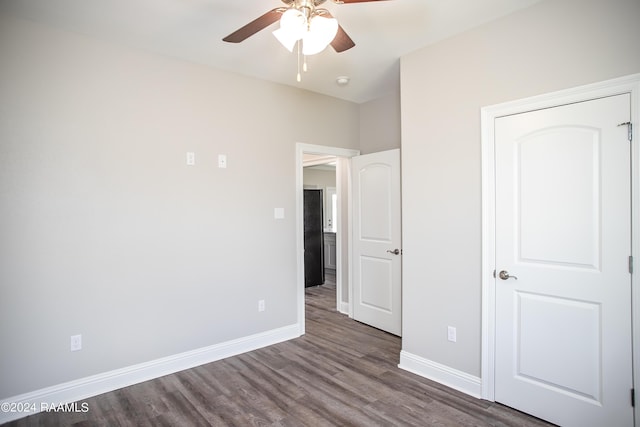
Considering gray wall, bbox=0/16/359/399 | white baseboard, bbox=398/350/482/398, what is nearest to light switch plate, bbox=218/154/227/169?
gray wall, bbox=0/16/359/399

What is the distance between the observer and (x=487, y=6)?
229 cm

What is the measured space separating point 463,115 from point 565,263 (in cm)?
126

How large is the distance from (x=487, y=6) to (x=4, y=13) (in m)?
3.25

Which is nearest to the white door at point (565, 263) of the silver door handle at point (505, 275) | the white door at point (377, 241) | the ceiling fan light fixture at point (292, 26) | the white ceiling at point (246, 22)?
the silver door handle at point (505, 275)

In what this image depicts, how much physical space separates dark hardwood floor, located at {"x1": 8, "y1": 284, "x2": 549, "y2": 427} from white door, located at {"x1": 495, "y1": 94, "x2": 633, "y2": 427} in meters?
0.33

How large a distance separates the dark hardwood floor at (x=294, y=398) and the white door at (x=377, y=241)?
2.12 feet

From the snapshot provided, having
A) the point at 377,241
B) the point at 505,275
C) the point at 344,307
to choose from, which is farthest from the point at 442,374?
the point at 344,307

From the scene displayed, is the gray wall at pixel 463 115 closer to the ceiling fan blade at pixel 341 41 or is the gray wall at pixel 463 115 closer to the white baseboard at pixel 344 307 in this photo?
the ceiling fan blade at pixel 341 41

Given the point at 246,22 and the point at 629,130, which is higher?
the point at 246,22

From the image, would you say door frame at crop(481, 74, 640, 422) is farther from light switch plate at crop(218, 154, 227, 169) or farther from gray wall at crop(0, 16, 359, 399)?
light switch plate at crop(218, 154, 227, 169)

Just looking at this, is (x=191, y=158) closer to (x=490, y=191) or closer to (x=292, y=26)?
(x=292, y=26)

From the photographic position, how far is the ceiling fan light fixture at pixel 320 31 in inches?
65.5

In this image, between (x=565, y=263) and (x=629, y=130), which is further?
(x=565, y=263)

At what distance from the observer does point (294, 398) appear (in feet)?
8.39
